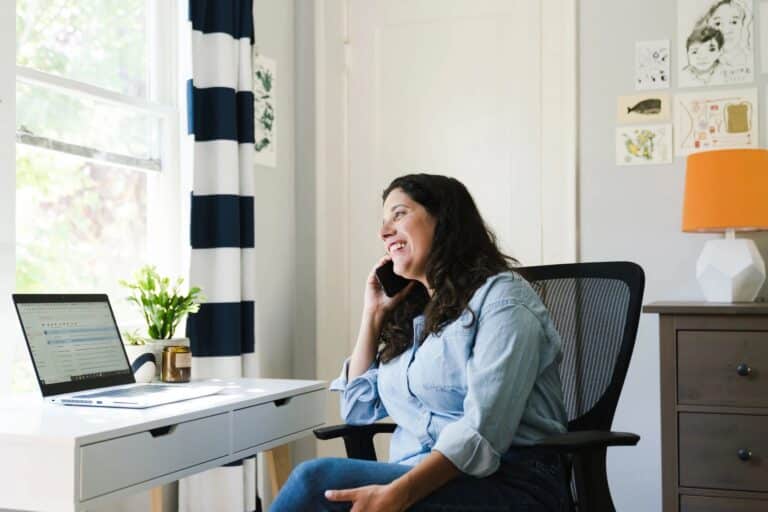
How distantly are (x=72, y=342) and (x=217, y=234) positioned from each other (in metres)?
0.73

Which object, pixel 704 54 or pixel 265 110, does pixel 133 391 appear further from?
pixel 704 54

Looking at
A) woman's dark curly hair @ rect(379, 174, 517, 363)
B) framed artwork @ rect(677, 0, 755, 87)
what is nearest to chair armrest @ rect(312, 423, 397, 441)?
woman's dark curly hair @ rect(379, 174, 517, 363)

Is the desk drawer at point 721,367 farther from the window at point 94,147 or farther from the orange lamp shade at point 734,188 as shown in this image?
the window at point 94,147

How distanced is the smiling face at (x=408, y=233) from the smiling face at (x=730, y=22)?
1.53 meters

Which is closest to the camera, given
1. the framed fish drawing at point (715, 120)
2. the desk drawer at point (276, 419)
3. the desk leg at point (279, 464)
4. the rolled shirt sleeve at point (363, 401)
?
the rolled shirt sleeve at point (363, 401)

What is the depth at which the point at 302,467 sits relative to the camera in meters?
1.59

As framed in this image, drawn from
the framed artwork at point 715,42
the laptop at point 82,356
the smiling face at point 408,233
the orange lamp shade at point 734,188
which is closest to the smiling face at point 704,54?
the framed artwork at point 715,42

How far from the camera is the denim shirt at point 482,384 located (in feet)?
5.35

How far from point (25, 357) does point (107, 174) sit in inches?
23.5

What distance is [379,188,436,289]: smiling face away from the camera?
6.39 feet

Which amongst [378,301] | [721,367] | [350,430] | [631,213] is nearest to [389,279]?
[378,301]

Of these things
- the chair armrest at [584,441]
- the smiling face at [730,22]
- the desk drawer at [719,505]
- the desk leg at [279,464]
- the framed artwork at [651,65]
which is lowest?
the desk drawer at [719,505]

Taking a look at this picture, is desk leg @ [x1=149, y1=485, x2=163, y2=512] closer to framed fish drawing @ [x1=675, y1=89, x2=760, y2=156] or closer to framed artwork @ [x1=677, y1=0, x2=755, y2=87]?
framed fish drawing @ [x1=675, y1=89, x2=760, y2=156]

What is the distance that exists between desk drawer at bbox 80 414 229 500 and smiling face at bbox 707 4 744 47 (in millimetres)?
2006
